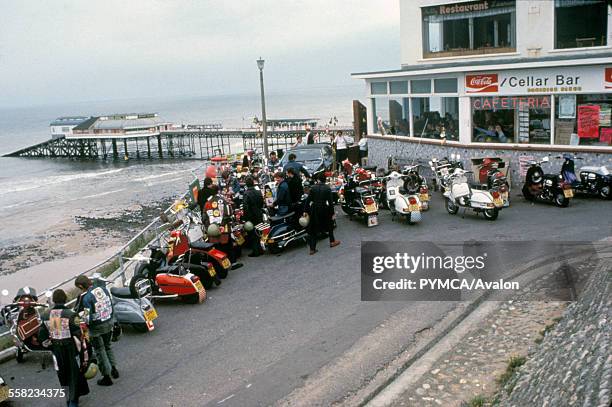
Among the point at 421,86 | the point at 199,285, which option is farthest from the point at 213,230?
the point at 421,86

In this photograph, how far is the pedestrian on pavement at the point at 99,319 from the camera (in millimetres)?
8273

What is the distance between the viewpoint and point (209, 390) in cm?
786

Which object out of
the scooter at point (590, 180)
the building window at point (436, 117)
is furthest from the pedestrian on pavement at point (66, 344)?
the building window at point (436, 117)

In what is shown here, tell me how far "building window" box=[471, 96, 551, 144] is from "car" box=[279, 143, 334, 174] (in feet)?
16.3

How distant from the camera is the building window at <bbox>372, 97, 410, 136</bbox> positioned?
2364 centimetres

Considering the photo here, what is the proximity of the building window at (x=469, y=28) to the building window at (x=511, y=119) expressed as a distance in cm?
346

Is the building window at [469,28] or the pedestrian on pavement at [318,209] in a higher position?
the building window at [469,28]

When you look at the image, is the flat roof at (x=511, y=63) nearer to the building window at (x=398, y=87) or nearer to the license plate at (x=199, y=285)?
the building window at (x=398, y=87)

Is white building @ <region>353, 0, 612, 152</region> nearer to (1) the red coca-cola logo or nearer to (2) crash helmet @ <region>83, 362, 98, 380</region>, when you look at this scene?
(1) the red coca-cola logo

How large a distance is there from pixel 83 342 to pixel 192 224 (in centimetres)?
589

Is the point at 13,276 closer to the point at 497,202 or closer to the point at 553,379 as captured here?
A: the point at 497,202

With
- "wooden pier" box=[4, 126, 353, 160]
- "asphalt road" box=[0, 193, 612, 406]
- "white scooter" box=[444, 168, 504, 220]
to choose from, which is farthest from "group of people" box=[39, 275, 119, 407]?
"wooden pier" box=[4, 126, 353, 160]

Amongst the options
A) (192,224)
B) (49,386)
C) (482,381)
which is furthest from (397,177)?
(49,386)

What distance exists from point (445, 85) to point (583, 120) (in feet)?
16.3
